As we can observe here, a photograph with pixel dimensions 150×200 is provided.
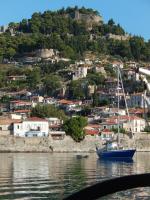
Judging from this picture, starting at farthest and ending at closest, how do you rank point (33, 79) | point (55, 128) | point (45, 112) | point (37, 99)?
point (33, 79) < point (37, 99) < point (45, 112) < point (55, 128)

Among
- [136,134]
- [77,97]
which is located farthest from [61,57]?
[136,134]

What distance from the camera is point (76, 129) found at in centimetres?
6100

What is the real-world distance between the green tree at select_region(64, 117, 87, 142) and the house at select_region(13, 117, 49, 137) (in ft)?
14.4

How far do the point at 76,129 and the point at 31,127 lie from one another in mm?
6857

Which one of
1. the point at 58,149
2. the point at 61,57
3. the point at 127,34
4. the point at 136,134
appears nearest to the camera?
the point at 58,149

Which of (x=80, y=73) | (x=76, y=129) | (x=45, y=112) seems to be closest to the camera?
(x=76, y=129)

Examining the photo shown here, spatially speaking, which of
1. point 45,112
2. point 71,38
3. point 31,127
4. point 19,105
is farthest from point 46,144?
point 71,38

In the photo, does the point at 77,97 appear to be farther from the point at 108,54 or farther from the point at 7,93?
the point at 108,54

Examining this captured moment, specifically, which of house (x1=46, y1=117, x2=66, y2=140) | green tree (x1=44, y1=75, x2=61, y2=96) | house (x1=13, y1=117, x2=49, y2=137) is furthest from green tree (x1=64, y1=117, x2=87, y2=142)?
green tree (x1=44, y1=75, x2=61, y2=96)

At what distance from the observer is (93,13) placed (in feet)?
472

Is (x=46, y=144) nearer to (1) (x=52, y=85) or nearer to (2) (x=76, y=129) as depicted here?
(2) (x=76, y=129)

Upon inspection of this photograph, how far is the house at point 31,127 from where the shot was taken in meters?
65.5

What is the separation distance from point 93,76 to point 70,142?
52062 millimetres

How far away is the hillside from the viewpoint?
123 metres
